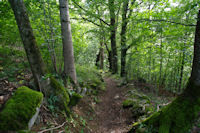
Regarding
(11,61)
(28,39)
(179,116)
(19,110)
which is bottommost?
(179,116)

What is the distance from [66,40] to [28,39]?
5.49ft

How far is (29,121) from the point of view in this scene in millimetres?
1979

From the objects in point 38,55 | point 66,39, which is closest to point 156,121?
point 38,55

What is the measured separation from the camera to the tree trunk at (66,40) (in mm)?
3959

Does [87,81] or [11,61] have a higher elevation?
[11,61]

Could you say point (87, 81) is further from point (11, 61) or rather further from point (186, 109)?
point (186, 109)

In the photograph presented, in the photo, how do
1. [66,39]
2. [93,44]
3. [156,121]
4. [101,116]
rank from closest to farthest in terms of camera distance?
1. [156,121]
2. [66,39]
3. [101,116]
4. [93,44]

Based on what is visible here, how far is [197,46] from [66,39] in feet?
13.6

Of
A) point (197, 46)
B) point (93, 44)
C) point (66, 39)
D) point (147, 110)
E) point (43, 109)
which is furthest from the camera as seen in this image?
point (93, 44)

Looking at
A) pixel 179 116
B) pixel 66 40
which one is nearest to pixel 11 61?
pixel 66 40

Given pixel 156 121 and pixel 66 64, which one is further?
pixel 66 64

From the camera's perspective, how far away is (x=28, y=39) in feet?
8.41

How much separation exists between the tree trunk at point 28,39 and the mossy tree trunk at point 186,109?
137 inches

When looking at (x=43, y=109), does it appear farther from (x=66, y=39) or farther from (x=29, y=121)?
(x=66, y=39)
